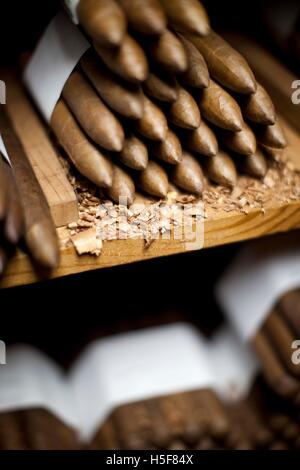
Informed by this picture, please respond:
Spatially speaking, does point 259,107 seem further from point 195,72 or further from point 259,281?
point 259,281

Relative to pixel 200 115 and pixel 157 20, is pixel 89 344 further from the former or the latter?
pixel 157 20

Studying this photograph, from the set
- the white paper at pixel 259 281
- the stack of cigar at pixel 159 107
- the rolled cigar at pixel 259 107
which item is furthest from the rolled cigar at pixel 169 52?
the white paper at pixel 259 281

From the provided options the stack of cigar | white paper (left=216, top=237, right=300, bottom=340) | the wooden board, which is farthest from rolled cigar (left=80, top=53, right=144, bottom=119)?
white paper (left=216, top=237, right=300, bottom=340)

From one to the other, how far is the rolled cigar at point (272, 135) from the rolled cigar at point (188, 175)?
3.5 inches

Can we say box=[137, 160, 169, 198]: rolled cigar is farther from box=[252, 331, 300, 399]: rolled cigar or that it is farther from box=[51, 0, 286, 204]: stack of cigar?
box=[252, 331, 300, 399]: rolled cigar

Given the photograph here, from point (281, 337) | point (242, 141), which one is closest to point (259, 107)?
point (242, 141)

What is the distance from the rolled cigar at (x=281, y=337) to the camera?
0.81 metres

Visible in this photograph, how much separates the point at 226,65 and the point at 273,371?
0.45m

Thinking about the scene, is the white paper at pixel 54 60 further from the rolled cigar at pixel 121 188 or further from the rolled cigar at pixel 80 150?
the rolled cigar at pixel 121 188

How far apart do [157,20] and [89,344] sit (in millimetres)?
543

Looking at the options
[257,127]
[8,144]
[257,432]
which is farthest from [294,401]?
[8,144]

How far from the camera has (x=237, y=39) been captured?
→ 906 millimetres

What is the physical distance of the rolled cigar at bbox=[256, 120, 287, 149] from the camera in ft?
2.18

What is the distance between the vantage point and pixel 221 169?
659mm
